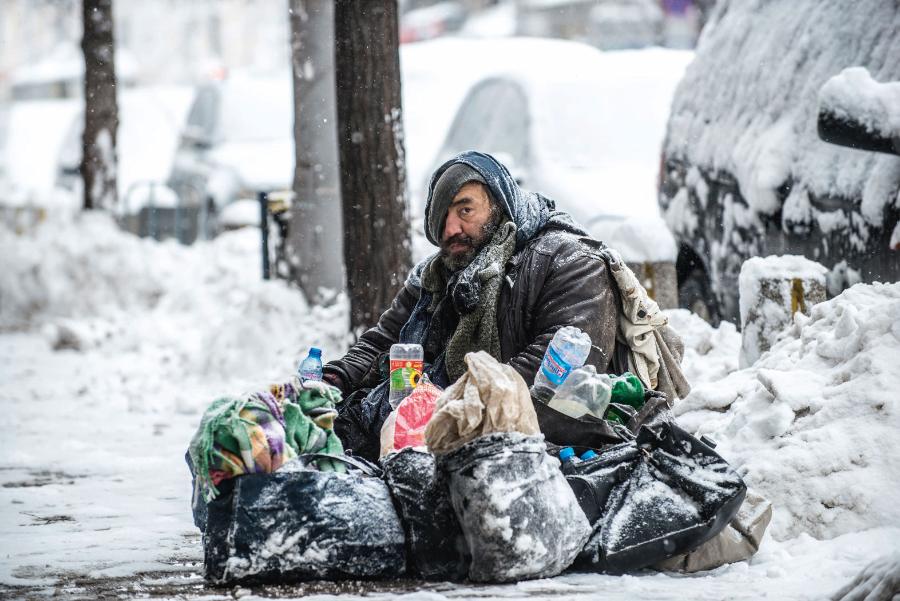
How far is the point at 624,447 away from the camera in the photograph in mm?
4336

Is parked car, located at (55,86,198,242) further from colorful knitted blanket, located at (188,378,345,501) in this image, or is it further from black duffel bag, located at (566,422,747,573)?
black duffel bag, located at (566,422,747,573)

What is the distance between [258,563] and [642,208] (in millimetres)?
5624

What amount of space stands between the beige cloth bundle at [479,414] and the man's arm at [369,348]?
1.20 meters

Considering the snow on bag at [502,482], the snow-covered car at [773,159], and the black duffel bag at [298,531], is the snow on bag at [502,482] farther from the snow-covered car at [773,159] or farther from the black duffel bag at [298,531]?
the snow-covered car at [773,159]

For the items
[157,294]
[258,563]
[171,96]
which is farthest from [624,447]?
[171,96]

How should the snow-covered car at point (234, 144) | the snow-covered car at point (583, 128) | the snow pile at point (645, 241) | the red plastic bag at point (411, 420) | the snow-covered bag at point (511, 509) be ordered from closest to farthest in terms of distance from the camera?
the snow-covered bag at point (511, 509), the red plastic bag at point (411, 420), the snow pile at point (645, 241), the snow-covered car at point (583, 128), the snow-covered car at point (234, 144)

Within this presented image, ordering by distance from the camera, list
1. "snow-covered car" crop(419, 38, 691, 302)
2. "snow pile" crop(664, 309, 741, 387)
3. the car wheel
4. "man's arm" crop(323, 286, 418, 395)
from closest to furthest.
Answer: "man's arm" crop(323, 286, 418, 395), "snow pile" crop(664, 309, 741, 387), the car wheel, "snow-covered car" crop(419, 38, 691, 302)

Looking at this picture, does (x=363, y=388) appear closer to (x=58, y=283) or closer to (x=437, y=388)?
(x=437, y=388)

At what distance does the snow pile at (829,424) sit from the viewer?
432 centimetres

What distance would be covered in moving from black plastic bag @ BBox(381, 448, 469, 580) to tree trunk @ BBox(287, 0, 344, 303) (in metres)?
6.22

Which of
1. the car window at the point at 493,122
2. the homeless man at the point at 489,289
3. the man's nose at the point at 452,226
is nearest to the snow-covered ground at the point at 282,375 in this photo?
the homeless man at the point at 489,289

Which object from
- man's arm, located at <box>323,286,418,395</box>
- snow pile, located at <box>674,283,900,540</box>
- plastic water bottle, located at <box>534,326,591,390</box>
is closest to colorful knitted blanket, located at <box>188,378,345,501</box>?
plastic water bottle, located at <box>534,326,591,390</box>

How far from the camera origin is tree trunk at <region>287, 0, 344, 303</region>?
33.6 feet

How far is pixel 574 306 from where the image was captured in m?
4.72
